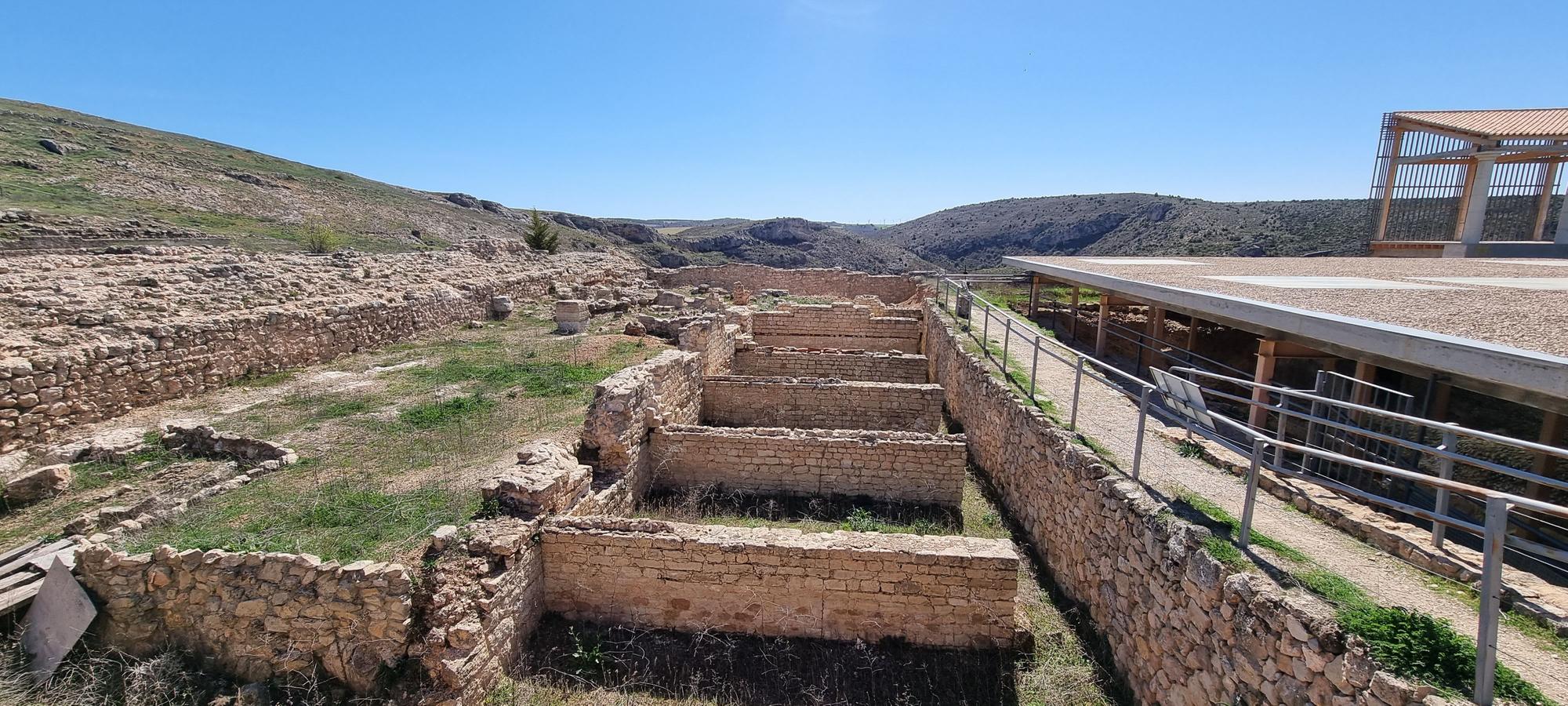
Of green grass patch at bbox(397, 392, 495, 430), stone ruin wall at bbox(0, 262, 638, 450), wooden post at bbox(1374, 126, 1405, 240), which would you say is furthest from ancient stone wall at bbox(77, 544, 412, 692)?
wooden post at bbox(1374, 126, 1405, 240)

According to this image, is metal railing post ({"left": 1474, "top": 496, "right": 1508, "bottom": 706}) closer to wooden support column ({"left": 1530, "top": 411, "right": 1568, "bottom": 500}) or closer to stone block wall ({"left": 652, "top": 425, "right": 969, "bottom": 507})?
wooden support column ({"left": 1530, "top": 411, "right": 1568, "bottom": 500})

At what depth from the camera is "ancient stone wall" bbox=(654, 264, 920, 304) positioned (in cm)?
3200

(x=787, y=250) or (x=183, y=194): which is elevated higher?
(x=183, y=194)

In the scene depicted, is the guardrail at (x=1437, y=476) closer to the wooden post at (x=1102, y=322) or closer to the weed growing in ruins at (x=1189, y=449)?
the weed growing in ruins at (x=1189, y=449)

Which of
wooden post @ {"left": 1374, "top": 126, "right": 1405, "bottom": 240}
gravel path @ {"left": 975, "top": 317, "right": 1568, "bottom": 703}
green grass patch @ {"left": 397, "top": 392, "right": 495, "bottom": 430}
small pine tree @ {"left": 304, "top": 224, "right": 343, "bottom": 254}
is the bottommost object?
green grass patch @ {"left": 397, "top": 392, "right": 495, "bottom": 430}

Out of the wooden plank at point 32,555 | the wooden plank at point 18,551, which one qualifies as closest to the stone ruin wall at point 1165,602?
the wooden plank at point 32,555

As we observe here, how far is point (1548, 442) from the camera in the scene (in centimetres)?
553

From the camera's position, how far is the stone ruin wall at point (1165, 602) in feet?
11.1

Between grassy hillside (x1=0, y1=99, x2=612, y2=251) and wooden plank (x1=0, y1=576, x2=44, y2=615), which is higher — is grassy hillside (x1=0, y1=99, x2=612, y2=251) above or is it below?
above

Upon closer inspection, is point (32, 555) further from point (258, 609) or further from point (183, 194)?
point (183, 194)

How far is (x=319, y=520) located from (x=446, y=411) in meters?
4.42

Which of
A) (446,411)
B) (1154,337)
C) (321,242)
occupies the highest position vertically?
(321,242)

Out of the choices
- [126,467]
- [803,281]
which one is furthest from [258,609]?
[803,281]

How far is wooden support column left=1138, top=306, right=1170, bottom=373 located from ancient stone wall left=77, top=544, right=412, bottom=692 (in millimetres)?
11688
